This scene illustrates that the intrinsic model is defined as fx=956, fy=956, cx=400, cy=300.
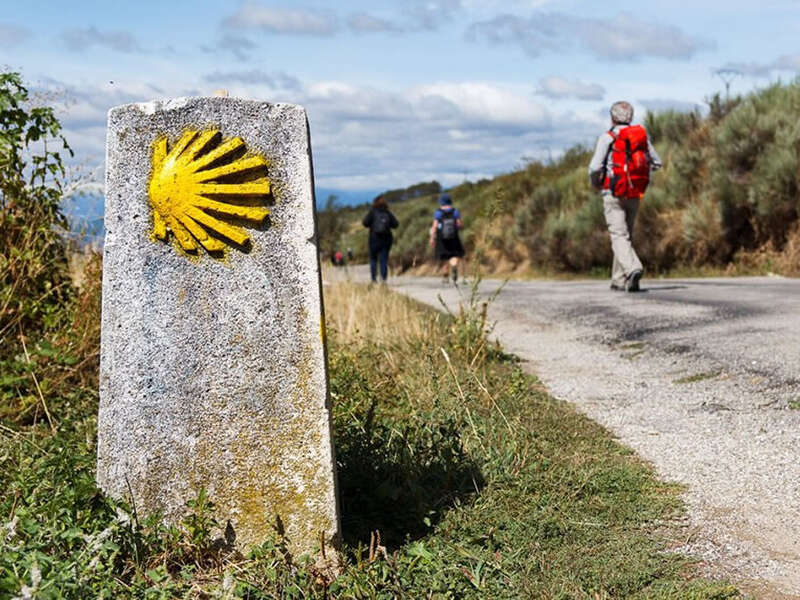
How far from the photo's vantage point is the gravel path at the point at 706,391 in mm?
3673

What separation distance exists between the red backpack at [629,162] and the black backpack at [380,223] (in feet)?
18.7

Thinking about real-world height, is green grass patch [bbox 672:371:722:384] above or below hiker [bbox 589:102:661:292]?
below

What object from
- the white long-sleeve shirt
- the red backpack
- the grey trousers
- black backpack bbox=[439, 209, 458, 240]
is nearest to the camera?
the red backpack

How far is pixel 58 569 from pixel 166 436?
→ 53 cm

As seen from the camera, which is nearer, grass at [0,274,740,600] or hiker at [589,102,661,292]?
grass at [0,274,740,600]

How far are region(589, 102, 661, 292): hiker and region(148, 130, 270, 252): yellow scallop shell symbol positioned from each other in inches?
338

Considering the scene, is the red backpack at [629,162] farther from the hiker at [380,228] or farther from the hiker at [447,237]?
the hiker at [380,228]

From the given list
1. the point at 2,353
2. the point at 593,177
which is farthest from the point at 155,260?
the point at 593,177

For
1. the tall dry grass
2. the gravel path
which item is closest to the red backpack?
the gravel path

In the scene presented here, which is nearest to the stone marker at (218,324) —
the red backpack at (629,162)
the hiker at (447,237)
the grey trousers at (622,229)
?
the red backpack at (629,162)

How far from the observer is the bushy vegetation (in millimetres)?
15117

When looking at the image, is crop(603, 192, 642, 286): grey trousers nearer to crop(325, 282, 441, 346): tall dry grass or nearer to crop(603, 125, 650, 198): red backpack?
crop(603, 125, 650, 198): red backpack

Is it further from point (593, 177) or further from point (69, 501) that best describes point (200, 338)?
point (593, 177)

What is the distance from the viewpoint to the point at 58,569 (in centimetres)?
282
